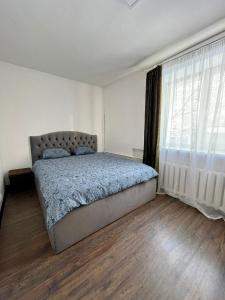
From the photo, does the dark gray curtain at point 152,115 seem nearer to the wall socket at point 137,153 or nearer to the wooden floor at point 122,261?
the wall socket at point 137,153

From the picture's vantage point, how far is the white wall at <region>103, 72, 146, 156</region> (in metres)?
3.12

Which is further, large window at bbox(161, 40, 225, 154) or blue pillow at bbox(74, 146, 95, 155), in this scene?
blue pillow at bbox(74, 146, 95, 155)

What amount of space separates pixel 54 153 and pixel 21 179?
0.83 metres

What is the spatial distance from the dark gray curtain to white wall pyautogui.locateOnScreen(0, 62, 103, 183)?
1.88 meters

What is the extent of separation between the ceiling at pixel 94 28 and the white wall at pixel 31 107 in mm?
402

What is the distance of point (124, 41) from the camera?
2064 mm

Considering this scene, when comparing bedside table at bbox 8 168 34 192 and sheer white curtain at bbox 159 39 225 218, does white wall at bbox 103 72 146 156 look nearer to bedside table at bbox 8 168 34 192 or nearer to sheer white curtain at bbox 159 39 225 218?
sheer white curtain at bbox 159 39 225 218

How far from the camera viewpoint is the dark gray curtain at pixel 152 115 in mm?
2570

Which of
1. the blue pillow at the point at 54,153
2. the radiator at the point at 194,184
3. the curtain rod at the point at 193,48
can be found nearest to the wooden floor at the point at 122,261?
the radiator at the point at 194,184

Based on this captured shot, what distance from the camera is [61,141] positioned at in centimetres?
351

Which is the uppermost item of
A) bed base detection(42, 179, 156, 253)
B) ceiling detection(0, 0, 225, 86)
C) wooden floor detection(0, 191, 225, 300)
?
ceiling detection(0, 0, 225, 86)

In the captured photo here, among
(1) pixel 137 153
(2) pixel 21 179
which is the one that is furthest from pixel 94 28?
(2) pixel 21 179

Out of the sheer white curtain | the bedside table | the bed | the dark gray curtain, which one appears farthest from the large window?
the bedside table

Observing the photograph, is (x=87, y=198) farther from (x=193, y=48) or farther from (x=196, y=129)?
(x=193, y=48)
